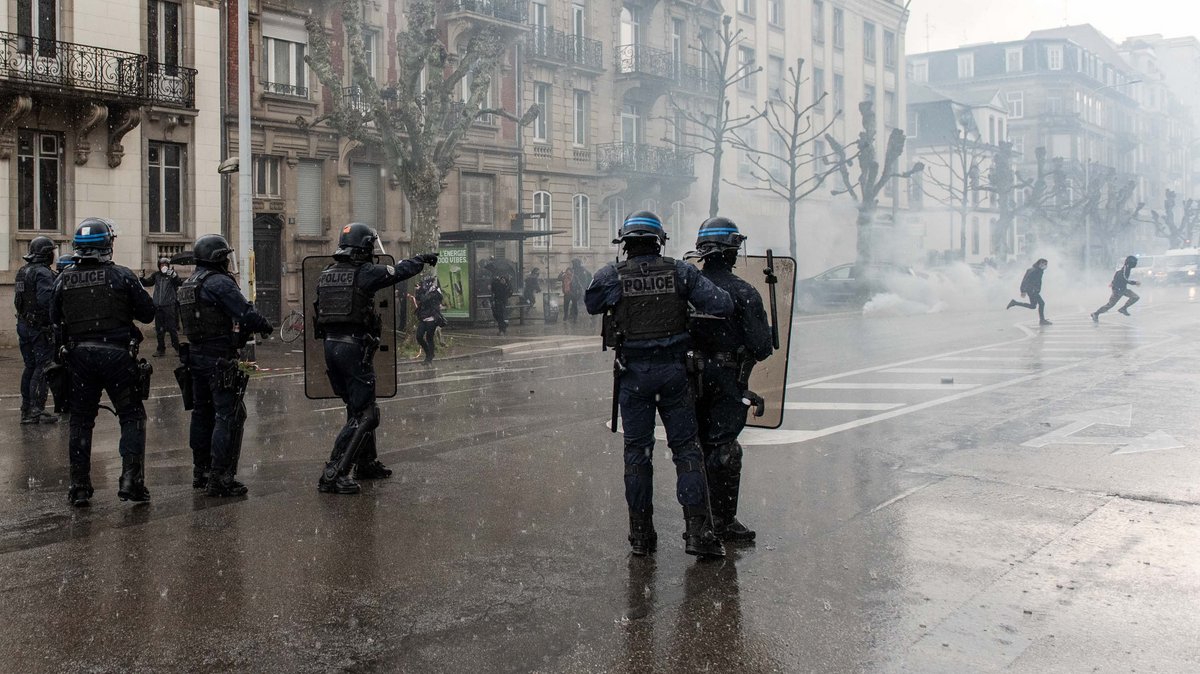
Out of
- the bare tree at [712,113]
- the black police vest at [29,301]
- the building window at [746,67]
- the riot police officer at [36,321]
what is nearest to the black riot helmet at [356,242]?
the riot police officer at [36,321]

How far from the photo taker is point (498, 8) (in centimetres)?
2997

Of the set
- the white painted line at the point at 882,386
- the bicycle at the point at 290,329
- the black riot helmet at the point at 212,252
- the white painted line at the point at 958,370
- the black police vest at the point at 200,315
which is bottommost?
the white painted line at the point at 882,386

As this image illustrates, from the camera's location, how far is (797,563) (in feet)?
17.8

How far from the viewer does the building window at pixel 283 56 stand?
25141 mm

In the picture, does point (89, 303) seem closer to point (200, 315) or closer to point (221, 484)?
point (200, 315)

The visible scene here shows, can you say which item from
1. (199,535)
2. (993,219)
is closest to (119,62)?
(199,535)

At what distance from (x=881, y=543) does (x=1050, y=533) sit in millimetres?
1021

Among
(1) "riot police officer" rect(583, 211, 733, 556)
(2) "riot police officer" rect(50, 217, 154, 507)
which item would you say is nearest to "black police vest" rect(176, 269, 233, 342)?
(2) "riot police officer" rect(50, 217, 154, 507)

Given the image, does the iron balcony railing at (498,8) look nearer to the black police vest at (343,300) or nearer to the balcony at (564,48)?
the balcony at (564,48)

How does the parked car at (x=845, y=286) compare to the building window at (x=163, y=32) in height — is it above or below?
below

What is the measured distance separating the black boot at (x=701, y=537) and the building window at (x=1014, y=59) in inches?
3353

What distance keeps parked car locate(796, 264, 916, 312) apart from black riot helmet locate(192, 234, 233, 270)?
2887 centimetres

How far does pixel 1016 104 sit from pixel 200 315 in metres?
84.7

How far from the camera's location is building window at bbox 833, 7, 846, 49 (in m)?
50.1
